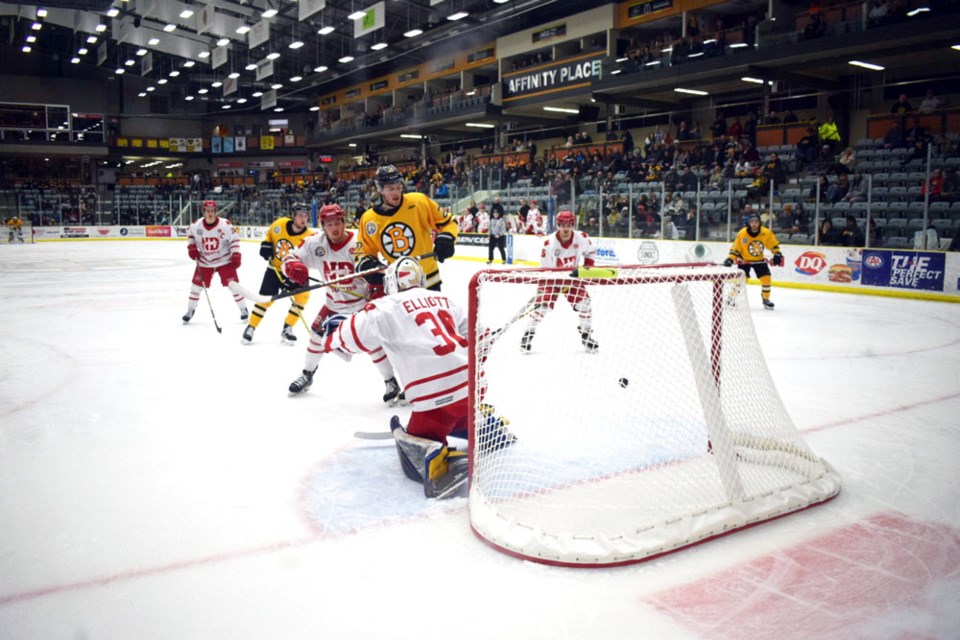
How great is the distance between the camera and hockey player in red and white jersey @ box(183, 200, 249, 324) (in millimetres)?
8000

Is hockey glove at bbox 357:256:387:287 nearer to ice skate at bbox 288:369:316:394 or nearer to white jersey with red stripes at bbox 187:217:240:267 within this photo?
ice skate at bbox 288:369:316:394

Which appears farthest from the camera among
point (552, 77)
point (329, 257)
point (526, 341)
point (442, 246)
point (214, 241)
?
point (552, 77)

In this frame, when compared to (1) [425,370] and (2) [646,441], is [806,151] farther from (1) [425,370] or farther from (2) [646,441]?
(1) [425,370]

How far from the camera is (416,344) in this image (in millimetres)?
3104

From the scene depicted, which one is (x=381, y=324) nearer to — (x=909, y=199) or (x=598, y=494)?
(x=598, y=494)

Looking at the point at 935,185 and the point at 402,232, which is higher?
the point at 935,185

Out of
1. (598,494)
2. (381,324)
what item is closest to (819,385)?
(598,494)

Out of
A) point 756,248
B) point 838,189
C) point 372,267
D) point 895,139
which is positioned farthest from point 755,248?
point 372,267

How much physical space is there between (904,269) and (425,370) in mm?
9910

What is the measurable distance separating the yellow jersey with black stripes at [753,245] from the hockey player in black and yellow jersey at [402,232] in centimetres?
582

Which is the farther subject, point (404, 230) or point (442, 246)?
point (404, 230)

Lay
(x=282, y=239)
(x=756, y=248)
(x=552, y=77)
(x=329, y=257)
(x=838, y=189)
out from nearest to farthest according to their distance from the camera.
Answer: (x=329, y=257), (x=282, y=239), (x=756, y=248), (x=838, y=189), (x=552, y=77)

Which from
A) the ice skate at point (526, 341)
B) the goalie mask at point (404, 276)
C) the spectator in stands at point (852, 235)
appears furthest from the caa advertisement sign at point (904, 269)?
the goalie mask at point (404, 276)

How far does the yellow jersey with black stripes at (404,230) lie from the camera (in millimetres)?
4934
